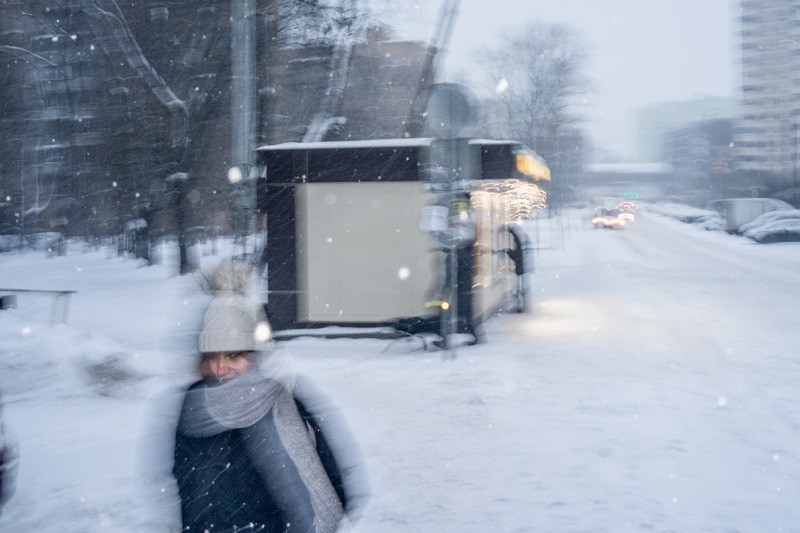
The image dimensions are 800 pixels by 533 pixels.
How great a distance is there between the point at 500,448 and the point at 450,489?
3.33 feet

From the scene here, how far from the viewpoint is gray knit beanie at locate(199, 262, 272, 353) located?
2725 mm

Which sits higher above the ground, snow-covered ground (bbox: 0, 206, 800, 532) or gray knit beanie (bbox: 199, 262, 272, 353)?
gray knit beanie (bbox: 199, 262, 272, 353)

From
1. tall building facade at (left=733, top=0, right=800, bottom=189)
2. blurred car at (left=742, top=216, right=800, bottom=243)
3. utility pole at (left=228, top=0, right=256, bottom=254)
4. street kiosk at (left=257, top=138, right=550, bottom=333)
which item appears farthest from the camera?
tall building facade at (left=733, top=0, right=800, bottom=189)

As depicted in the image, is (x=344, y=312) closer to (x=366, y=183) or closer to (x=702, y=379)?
(x=366, y=183)

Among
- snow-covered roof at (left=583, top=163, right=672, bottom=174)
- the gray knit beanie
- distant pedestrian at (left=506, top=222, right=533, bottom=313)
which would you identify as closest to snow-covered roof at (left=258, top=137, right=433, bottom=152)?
distant pedestrian at (left=506, top=222, right=533, bottom=313)

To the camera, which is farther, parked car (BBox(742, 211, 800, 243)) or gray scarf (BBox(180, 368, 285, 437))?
parked car (BBox(742, 211, 800, 243))

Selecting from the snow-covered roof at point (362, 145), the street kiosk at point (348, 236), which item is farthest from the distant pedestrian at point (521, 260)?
the snow-covered roof at point (362, 145)

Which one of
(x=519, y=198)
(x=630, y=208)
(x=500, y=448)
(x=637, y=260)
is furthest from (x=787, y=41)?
(x=500, y=448)

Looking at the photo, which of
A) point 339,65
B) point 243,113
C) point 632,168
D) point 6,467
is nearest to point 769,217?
point 339,65

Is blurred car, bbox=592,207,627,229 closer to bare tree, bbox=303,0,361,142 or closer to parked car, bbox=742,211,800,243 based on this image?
parked car, bbox=742,211,800,243

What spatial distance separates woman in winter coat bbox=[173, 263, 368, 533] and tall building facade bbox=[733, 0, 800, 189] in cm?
11829

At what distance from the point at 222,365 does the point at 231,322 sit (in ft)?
0.49

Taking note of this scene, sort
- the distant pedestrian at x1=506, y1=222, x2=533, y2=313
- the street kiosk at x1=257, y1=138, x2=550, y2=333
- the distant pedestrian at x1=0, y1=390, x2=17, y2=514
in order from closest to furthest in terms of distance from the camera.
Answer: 1. the distant pedestrian at x1=0, y1=390, x2=17, y2=514
2. the street kiosk at x1=257, y1=138, x2=550, y2=333
3. the distant pedestrian at x1=506, y1=222, x2=533, y2=313

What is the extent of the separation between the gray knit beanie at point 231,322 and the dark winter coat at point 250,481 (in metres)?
0.18
